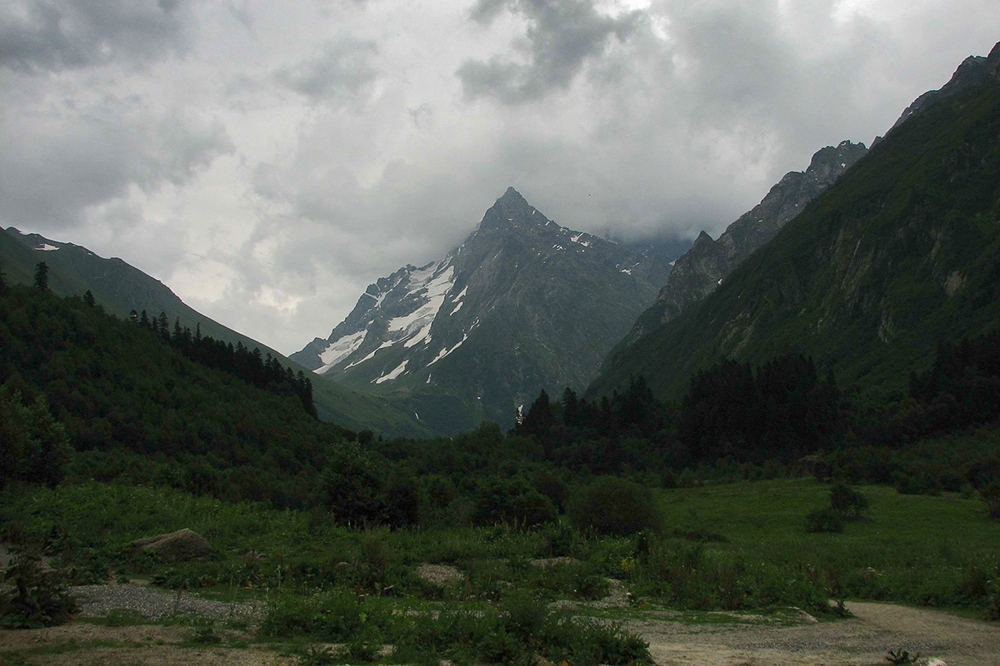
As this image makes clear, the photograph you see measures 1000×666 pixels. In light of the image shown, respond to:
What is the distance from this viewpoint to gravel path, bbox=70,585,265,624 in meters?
17.0

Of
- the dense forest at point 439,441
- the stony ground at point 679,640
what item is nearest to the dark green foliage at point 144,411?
the dense forest at point 439,441

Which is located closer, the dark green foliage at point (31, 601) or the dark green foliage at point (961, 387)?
the dark green foliage at point (31, 601)

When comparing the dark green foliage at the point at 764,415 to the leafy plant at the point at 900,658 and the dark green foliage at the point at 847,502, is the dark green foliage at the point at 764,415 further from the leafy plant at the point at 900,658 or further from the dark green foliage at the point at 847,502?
the leafy plant at the point at 900,658

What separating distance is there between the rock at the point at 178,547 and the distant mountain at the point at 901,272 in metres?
105

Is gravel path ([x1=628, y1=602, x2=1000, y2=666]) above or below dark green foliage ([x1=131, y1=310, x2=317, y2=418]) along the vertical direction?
below

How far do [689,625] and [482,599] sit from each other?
257 inches

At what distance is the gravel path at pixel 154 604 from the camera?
17031 millimetres

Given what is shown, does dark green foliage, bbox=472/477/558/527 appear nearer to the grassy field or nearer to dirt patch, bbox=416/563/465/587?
the grassy field

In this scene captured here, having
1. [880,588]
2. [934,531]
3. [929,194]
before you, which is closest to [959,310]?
[929,194]

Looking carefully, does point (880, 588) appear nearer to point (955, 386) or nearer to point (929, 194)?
point (955, 386)

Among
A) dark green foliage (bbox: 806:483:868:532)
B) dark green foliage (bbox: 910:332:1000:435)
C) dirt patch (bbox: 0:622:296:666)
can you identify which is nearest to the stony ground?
dirt patch (bbox: 0:622:296:666)

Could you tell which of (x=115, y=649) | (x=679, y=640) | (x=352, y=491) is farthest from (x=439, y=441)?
(x=115, y=649)

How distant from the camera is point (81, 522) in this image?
31.0 m

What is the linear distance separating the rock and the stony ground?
456 centimetres
